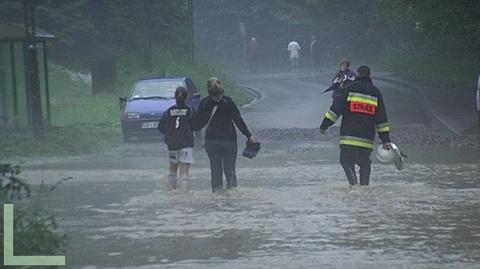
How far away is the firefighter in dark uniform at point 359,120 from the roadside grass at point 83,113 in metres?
7.49

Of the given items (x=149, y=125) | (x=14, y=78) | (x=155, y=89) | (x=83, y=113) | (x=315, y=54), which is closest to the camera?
(x=14, y=78)

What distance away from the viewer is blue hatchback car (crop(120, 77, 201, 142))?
2253cm

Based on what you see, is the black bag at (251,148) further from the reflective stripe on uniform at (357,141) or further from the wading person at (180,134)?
the reflective stripe on uniform at (357,141)

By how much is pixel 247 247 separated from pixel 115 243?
4.76 ft

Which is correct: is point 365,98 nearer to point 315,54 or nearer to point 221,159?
point 221,159

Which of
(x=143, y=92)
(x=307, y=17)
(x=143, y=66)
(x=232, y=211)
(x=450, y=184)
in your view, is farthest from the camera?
(x=307, y=17)

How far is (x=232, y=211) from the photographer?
12.2 m

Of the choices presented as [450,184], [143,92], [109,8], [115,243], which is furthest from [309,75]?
[115,243]

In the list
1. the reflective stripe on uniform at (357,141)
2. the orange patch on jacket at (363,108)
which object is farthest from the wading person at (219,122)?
the orange patch on jacket at (363,108)

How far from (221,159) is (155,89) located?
11126 mm

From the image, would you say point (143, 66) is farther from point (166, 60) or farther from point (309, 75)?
point (309, 75)

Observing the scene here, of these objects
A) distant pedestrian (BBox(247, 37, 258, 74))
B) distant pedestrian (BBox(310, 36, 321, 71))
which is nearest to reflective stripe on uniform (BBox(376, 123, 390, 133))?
distant pedestrian (BBox(247, 37, 258, 74))

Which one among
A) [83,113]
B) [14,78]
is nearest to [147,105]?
[14,78]

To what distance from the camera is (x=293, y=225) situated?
36.5 feet
